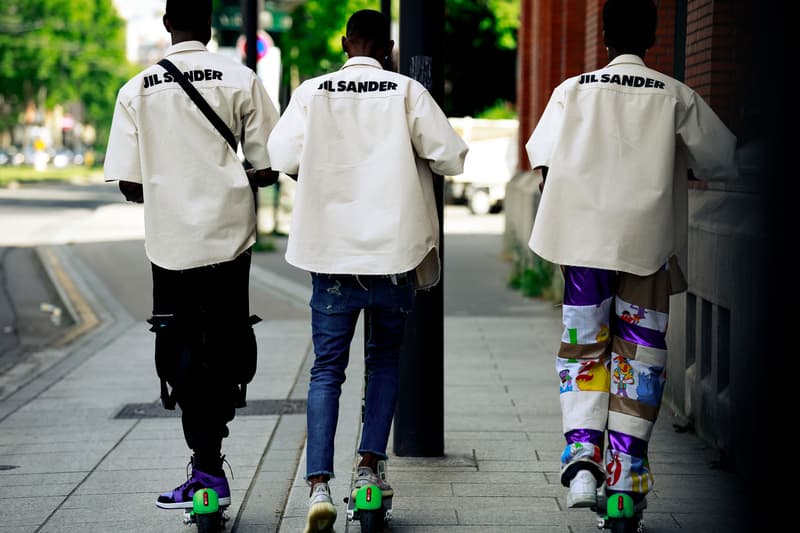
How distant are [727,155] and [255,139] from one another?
159 cm

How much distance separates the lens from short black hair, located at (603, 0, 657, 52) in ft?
13.2

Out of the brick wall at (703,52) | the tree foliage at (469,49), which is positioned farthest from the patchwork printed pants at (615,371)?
the tree foliage at (469,49)

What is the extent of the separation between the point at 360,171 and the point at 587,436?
1157 millimetres

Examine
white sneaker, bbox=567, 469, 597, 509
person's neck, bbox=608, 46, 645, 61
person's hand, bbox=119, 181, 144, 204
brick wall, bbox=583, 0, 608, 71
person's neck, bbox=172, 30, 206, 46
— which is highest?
brick wall, bbox=583, 0, 608, 71

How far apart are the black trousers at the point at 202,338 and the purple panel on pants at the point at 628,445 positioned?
134cm

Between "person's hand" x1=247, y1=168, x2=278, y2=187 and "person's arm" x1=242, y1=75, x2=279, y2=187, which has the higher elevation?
"person's arm" x1=242, y1=75, x2=279, y2=187

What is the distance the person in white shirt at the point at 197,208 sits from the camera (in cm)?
404

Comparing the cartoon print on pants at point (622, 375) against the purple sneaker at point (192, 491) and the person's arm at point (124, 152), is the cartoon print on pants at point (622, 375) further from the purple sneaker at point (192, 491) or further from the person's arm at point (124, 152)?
the person's arm at point (124, 152)

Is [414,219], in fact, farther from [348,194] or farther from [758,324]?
[758,324]

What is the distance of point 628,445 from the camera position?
3.93 meters

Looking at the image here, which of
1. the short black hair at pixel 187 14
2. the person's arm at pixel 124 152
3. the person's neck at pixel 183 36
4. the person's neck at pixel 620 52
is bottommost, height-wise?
the person's arm at pixel 124 152

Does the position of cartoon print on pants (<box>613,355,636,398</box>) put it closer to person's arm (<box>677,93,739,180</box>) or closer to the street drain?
person's arm (<box>677,93,739,180</box>)

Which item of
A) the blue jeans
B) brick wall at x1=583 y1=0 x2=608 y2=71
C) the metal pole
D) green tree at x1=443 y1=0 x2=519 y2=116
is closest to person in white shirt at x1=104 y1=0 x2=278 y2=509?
the blue jeans

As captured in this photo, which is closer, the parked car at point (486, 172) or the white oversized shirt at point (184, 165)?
the white oversized shirt at point (184, 165)
